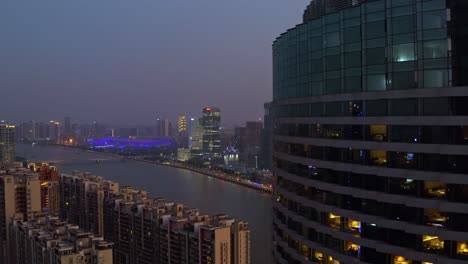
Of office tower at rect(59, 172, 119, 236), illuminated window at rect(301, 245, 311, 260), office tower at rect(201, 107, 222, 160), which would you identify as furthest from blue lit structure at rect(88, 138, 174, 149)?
illuminated window at rect(301, 245, 311, 260)

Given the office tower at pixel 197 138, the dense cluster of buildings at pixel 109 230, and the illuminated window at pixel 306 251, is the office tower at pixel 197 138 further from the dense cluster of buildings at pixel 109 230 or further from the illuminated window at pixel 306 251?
the illuminated window at pixel 306 251

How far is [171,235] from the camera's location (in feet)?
64.8

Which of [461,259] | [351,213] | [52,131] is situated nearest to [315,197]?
[351,213]

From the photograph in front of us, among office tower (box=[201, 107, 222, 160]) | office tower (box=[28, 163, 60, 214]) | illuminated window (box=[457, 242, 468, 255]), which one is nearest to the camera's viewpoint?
illuminated window (box=[457, 242, 468, 255])

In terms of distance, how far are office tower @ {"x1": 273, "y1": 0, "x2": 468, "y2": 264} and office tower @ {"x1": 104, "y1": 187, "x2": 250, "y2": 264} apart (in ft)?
35.6

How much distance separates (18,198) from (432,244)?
24535mm

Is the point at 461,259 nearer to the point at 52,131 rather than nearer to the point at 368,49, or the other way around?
the point at 368,49

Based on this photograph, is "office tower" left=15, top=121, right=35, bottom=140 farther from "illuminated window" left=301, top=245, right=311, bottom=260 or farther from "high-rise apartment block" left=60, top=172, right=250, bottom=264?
"illuminated window" left=301, top=245, right=311, bottom=260

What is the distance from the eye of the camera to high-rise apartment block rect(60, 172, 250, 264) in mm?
18391

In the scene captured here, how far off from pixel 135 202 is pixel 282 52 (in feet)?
55.6

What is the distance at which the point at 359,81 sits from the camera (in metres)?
6.37

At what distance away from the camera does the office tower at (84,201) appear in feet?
87.9

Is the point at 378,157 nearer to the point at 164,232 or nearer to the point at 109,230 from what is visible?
the point at 164,232

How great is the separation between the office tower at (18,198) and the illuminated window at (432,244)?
2299 cm
